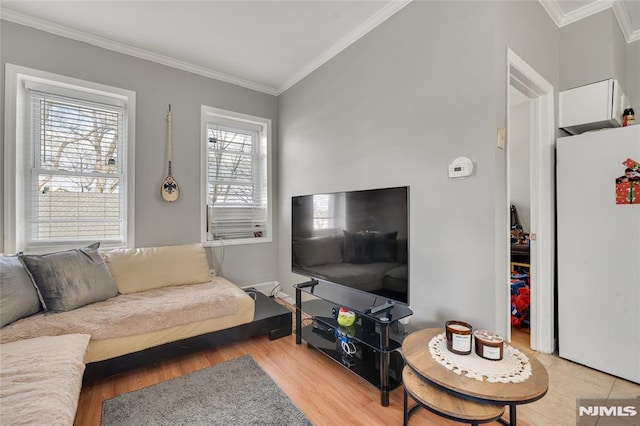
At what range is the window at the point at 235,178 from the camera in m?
3.21

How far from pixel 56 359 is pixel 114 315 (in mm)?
501

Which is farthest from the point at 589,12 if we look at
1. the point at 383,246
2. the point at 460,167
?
the point at 383,246

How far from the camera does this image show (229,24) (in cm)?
236

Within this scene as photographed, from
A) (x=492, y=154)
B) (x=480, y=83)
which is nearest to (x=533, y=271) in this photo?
Result: (x=492, y=154)

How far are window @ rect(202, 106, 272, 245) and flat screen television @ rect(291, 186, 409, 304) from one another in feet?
3.63

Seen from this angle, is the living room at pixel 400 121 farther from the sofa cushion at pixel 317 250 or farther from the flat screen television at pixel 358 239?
the sofa cushion at pixel 317 250

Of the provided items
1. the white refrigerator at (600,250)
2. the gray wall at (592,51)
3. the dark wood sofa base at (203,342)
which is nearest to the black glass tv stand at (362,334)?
the dark wood sofa base at (203,342)

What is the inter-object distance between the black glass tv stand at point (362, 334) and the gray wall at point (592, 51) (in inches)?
89.8

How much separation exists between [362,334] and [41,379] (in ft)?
5.26

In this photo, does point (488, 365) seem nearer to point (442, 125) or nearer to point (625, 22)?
point (442, 125)

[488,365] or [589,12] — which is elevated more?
[589,12]

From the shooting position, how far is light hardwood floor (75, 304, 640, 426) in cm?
150

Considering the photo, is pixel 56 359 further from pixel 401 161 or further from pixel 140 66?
pixel 140 66

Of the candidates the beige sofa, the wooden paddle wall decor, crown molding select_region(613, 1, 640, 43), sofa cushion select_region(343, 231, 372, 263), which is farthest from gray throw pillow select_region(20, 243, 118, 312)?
crown molding select_region(613, 1, 640, 43)
